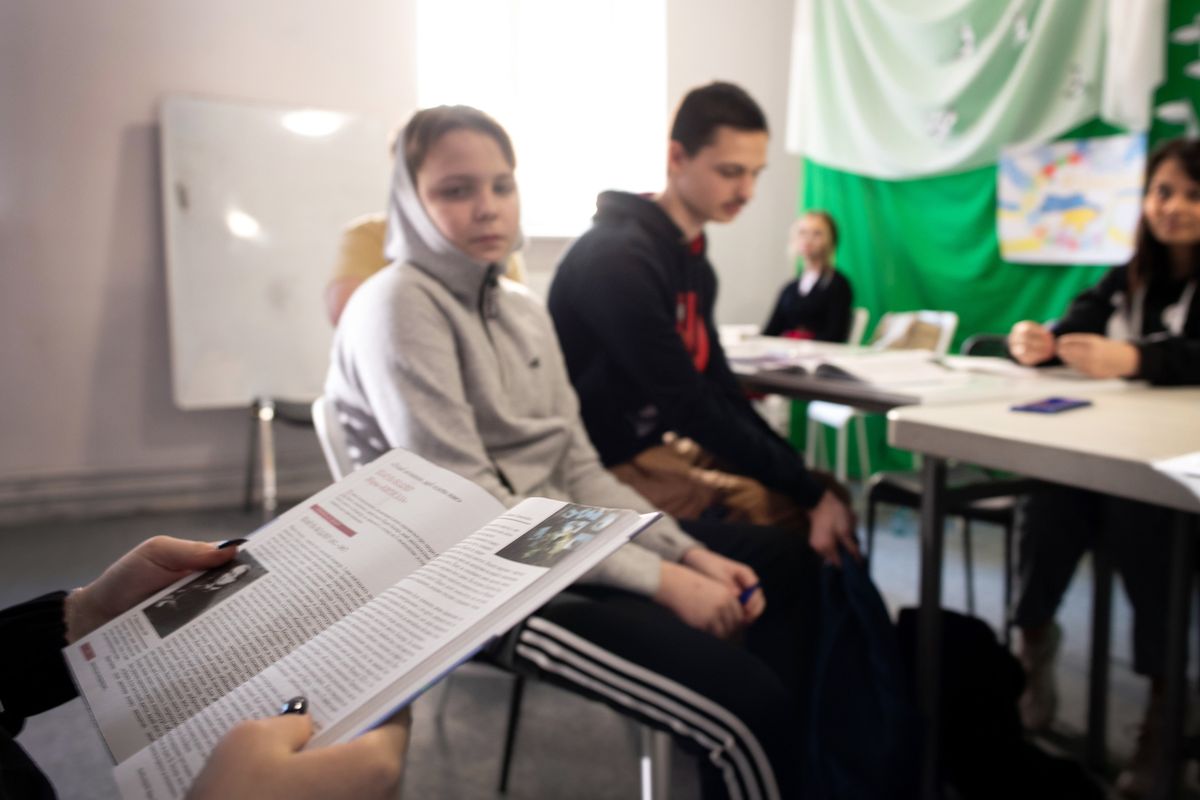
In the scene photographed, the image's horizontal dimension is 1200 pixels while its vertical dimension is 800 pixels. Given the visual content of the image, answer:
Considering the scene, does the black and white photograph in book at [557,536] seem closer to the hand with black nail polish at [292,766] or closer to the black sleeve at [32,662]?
the hand with black nail polish at [292,766]

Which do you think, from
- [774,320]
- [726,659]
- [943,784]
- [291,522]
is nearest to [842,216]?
[774,320]

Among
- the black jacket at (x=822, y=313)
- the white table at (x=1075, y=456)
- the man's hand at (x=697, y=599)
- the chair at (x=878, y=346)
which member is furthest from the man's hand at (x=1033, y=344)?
the black jacket at (x=822, y=313)

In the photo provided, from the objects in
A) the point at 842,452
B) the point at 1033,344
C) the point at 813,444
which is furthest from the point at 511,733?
the point at 813,444

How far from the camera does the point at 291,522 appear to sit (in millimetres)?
717

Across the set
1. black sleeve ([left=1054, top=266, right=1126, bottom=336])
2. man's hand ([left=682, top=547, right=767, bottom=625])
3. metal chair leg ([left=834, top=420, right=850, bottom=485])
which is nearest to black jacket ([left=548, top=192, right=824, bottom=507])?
man's hand ([left=682, top=547, right=767, bottom=625])

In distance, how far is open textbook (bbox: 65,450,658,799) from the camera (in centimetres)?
49

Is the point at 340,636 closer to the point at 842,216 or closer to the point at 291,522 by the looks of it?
the point at 291,522

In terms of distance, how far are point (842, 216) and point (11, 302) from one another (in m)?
3.48

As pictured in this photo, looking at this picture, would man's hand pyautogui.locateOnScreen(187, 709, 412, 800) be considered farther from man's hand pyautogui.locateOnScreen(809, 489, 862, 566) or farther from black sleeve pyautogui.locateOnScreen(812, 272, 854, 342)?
black sleeve pyautogui.locateOnScreen(812, 272, 854, 342)

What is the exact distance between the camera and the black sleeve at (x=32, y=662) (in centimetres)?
70

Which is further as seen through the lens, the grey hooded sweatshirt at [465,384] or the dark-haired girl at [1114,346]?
the dark-haired girl at [1114,346]

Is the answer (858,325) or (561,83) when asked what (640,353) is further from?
(561,83)

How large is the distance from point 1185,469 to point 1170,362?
0.73 metres

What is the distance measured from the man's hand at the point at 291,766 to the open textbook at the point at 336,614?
0.04 feet
